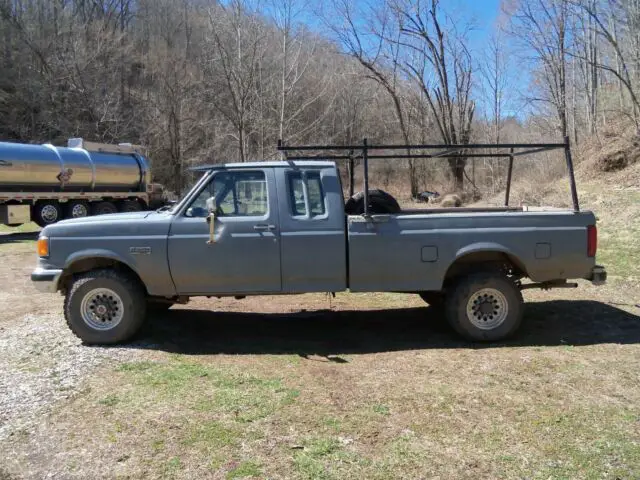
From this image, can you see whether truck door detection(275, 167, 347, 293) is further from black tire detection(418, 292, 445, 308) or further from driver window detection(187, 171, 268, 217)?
black tire detection(418, 292, 445, 308)

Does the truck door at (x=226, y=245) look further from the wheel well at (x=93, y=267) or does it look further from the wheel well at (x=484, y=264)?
the wheel well at (x=484, y=264)

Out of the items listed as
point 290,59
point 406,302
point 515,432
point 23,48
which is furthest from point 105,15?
point 515,432

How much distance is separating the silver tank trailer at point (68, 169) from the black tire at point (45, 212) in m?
0.55

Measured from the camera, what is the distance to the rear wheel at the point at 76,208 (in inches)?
784

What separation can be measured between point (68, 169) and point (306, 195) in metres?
16.6

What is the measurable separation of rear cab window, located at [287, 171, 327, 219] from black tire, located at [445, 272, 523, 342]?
1.77 metres

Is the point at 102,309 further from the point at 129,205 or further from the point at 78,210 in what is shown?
the point at 129,205

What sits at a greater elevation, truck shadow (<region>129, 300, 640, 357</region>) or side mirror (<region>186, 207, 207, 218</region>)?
side mirror (<region>186, 207, 207, 218</region>)

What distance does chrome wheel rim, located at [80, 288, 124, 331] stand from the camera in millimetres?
5754

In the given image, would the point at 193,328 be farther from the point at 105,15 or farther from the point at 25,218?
the point at 105,15

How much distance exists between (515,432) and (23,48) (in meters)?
42.2

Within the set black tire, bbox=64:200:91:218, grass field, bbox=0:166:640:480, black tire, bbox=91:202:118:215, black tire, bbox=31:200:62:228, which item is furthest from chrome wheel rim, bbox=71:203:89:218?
grass field, bbox=0:166:640:480

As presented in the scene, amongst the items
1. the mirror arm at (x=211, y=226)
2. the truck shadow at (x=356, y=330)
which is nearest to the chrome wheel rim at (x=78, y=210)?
the truck shadow at (x=356, y=330)

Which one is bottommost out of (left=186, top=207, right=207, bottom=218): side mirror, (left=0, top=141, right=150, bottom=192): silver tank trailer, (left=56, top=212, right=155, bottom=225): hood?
(left=56, top=212, right=155, bottom=225): hood
